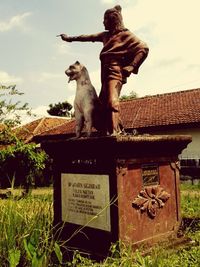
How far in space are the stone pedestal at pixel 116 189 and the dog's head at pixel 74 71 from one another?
936 mm

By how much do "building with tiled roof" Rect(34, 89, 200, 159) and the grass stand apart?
38.4 ft

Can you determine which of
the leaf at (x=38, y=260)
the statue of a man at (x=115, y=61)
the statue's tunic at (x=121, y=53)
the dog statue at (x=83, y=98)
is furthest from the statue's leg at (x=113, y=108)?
the leaf at (x=38, y=260)

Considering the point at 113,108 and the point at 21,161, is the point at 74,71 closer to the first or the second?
the point at 113,108

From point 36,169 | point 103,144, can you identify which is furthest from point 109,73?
point 36,169

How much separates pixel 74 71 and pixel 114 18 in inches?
36.5

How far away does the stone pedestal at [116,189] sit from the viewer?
4281 millimetres

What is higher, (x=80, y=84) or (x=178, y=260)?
(x=80, y=84)

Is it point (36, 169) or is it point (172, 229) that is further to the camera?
point (36, 169)

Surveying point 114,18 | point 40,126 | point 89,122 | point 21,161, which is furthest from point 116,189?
point 40,126

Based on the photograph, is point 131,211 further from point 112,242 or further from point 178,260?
point 178,260

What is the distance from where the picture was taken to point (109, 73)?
4.87m

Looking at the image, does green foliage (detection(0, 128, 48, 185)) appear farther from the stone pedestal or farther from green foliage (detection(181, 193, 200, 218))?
Result: the stone pedestal

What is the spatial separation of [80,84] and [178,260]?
8.56 feet

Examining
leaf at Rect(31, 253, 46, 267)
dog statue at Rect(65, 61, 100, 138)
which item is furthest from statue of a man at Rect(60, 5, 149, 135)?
leaf at Rect(31, 253, 46, 267)
